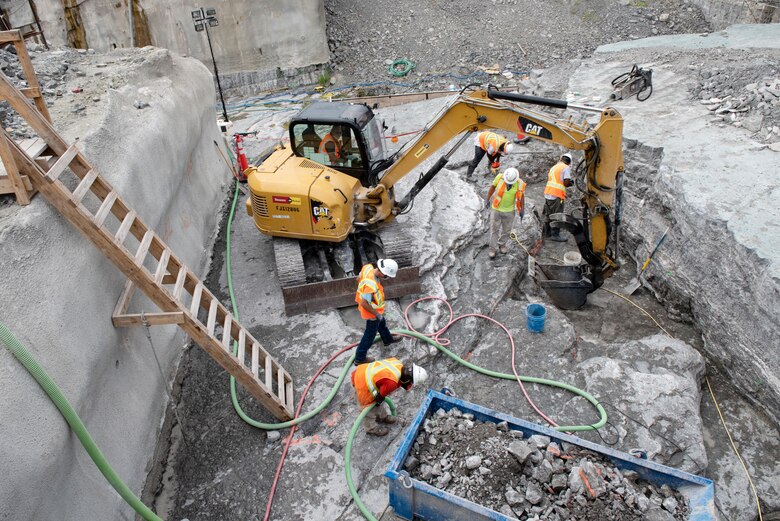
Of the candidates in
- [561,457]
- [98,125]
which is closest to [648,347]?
[561,457]

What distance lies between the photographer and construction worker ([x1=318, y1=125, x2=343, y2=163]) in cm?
717

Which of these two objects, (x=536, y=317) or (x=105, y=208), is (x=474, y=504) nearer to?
(x=536, y=317)

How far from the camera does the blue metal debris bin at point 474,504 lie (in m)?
4.10

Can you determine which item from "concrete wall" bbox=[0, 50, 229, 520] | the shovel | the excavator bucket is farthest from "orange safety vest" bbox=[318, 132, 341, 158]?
the shovel

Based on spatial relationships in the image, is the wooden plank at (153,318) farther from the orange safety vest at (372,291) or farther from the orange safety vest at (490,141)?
the orange safety vest at (490,141)

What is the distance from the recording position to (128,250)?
4.96 meters

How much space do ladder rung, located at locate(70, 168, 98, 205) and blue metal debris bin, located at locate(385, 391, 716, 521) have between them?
131 inches

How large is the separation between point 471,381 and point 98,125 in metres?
4.99

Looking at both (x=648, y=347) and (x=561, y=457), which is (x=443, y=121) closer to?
(x=648, y=347)

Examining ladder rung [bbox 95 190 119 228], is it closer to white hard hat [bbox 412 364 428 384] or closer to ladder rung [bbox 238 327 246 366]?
ladder rung [bbox 238 327 246 366]

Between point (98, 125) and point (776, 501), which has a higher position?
point (98, 125)

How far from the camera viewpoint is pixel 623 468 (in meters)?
4.46

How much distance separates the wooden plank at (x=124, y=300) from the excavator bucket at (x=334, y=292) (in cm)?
203

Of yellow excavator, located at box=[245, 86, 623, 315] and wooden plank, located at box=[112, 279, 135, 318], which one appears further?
yellow excavator, located at box=[245, 86, 623, 315]
